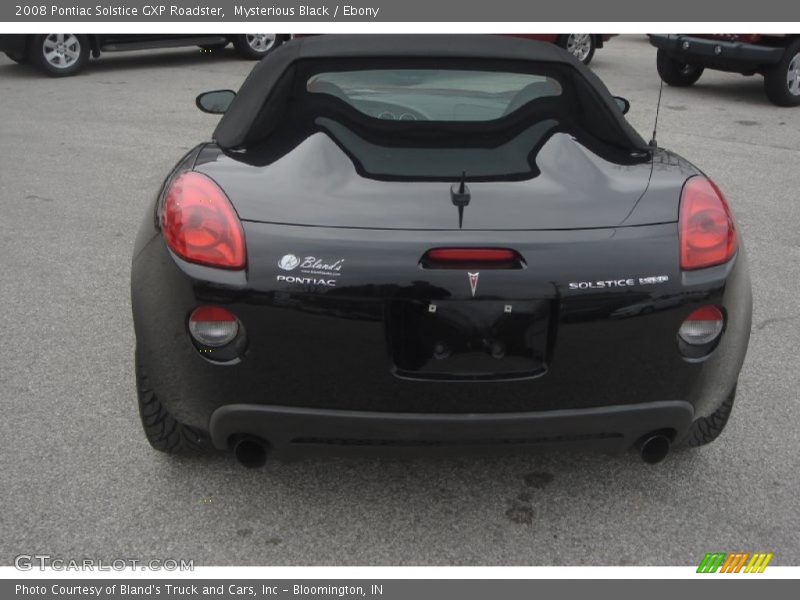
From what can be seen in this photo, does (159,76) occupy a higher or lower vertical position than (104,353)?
lower

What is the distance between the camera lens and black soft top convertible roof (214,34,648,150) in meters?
2.97

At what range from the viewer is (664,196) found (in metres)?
2.42

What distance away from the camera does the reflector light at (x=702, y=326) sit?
2305mm

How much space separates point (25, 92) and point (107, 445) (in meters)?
9.11

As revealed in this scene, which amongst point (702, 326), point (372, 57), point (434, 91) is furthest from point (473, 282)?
point (434, 91)

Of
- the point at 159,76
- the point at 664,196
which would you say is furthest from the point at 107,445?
the point at 159,76

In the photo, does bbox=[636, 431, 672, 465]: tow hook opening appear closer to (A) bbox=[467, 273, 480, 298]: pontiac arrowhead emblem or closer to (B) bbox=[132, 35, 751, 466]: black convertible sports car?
(B) bbox=[132, 35, 751, 466]: black convertible sports car

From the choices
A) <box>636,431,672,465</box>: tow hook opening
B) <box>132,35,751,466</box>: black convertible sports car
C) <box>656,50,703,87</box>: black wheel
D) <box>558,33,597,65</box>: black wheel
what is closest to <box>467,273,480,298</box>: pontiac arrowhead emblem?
<box>132,35,751,466</box>: black convertible sports car

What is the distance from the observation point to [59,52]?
11781mm

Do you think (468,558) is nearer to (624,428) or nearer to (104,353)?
(624,428)

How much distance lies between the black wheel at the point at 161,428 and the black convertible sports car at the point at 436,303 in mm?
76

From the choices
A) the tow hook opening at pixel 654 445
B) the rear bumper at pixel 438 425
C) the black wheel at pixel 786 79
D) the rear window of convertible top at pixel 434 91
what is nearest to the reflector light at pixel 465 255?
the rear bumper at pixel 438 425

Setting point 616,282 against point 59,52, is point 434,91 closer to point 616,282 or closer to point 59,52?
point 616,282

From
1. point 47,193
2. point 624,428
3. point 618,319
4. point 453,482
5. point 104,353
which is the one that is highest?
point 618,319
